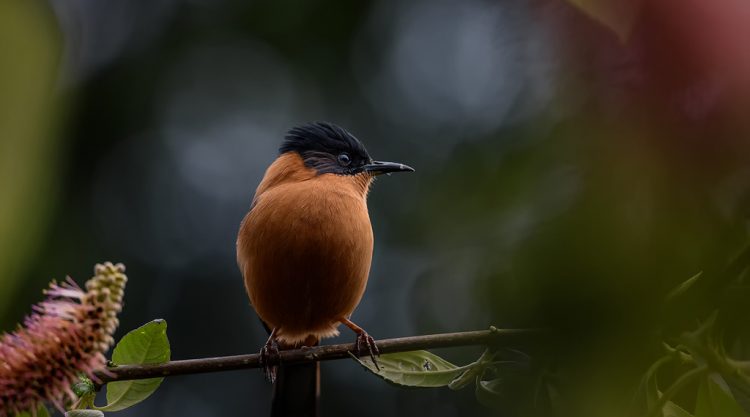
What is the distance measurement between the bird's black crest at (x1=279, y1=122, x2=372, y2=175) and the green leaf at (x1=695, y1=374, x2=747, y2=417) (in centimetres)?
329

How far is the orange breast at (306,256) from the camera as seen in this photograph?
329 centimetres

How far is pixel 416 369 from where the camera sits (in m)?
1.90

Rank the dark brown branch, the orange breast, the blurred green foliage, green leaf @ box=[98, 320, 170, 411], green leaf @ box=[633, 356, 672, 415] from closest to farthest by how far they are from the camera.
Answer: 1. the blurred green foliage
2. green leaf @ box=[633, 356, 672, 415]
3. the dark brown branch
4. green leaf @ box=[98, 320, 170, 411]
5. the orange breast

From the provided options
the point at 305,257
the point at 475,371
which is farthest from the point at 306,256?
the point at 475,371

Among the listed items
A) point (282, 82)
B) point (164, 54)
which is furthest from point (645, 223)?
point (282, 82)

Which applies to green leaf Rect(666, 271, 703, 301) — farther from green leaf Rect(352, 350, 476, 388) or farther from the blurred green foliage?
green leaf Rect(352, 350, 476, 388)

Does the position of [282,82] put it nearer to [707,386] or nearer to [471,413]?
[471,413]

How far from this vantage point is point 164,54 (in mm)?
7516

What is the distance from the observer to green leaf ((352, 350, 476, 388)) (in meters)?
1.81

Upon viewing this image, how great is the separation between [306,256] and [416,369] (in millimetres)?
1435

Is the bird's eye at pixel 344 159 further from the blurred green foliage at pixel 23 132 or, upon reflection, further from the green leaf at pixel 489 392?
the blurred green foliage at pixel 23 132

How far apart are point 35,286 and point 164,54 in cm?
283

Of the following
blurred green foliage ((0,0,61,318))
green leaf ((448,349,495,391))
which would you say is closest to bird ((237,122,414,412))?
green leaf ((448,349,495,391))

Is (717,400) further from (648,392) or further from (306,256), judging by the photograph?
(306,256)
